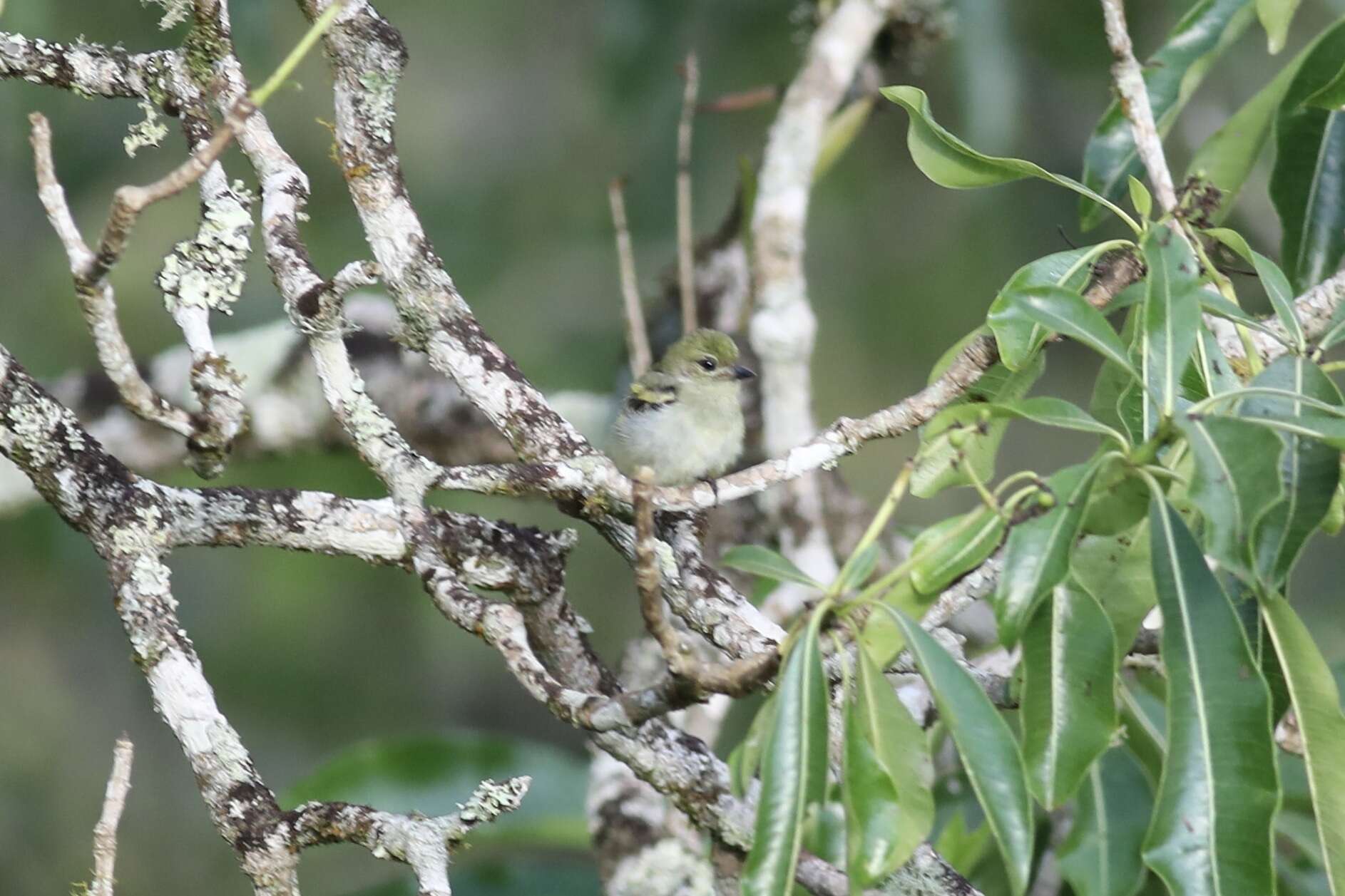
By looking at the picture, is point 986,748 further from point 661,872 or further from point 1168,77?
point 1168,77

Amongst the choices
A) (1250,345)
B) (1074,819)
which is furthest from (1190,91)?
(1074,819)

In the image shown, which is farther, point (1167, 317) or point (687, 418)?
point (687, 418)

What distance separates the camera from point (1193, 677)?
1.64m

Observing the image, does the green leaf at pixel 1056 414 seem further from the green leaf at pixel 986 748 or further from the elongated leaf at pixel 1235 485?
the green leaf at pixel 986 748

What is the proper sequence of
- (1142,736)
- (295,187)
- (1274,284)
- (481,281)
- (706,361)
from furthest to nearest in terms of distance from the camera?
1. (481,281)
2. (706,361)
3. (1142,736)
4. (295,187)
5. (1274,284)

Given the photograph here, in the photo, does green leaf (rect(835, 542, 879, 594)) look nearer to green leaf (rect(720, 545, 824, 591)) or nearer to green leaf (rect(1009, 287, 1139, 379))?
green leaf (rect(720, 545, 824, 591))

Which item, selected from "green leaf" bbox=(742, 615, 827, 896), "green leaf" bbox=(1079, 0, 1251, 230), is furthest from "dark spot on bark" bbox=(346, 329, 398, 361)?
"green leaf" bbox=(742, 615, 827, 896)

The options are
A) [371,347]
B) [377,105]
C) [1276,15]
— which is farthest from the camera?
[371,347]

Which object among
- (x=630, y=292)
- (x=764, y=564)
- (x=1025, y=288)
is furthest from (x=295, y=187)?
(x=630, y=292)

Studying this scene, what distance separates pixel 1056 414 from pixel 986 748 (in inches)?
17.1

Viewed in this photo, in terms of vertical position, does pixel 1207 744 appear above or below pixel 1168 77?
below

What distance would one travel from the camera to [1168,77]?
301cm

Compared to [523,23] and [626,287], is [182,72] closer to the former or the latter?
[626,287]

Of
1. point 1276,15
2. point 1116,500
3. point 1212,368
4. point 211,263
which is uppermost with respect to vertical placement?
point 1276,15
